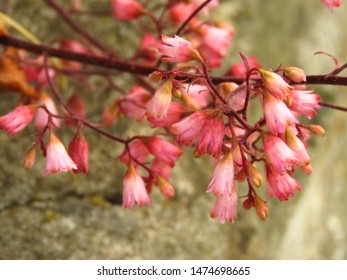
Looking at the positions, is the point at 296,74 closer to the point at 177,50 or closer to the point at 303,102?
the point at 303,102

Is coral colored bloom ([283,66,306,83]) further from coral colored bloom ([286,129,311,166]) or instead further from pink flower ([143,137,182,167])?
pink flower ([143,137,182,167])

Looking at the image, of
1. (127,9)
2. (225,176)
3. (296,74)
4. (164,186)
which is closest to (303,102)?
(296,74)

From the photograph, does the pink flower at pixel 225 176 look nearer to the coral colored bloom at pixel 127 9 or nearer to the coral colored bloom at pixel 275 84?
the coral colored bloom at pixel 275 84

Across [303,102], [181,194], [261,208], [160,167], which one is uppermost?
[303,102]

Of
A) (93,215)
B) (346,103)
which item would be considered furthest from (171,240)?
(346,103)

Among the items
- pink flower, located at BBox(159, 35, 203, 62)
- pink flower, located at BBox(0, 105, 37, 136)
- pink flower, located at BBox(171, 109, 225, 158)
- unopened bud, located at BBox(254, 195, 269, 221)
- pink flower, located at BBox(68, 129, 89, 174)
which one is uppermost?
pink flower, located at BBox(159, 35, 203, 62)

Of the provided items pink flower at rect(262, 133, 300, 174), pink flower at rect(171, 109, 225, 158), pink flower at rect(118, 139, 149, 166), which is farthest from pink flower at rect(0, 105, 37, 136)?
pink flower at rect(262, 133, 300, 174)
